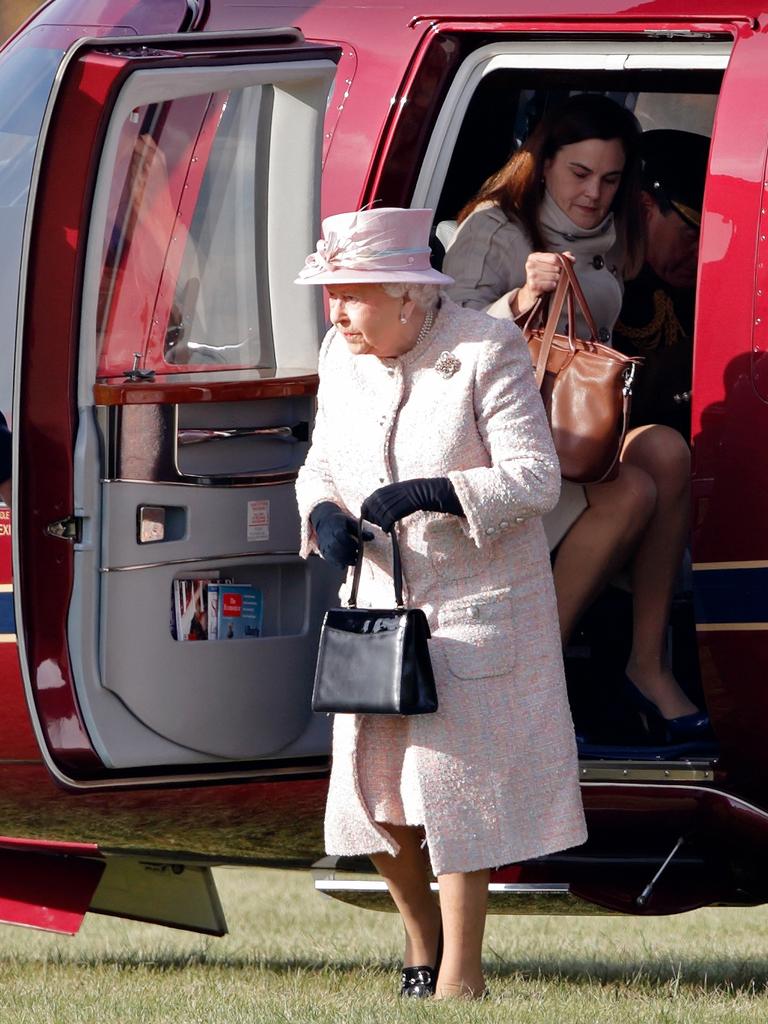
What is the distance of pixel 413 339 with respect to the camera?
4398mm

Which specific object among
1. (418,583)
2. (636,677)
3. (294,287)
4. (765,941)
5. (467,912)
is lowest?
(765,941)

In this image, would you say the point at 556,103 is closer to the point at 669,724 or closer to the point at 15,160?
the point at 15,160

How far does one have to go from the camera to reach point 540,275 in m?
4.88

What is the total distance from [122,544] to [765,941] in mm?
3384

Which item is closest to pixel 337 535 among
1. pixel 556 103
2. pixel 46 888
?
pixel 46 888

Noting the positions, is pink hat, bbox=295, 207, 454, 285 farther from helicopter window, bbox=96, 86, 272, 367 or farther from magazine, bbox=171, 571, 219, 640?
magazine, bbox=171, 571, 219, 640

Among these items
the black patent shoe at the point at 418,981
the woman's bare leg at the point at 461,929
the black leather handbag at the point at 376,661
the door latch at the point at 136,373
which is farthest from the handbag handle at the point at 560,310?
the black patent shoe at the point at 418,981

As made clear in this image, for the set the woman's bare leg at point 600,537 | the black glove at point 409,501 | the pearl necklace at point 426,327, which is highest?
the pearl necklace at point 426,327

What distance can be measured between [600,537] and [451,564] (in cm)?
85

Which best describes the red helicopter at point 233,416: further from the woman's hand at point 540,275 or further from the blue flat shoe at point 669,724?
the woman's hand at point 540,275

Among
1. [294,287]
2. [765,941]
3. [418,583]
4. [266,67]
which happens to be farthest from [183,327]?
[765,941]

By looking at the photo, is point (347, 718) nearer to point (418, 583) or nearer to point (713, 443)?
point (418, 583)

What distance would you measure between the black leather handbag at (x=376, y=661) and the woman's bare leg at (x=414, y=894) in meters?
0.42

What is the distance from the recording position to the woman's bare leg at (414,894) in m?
4.49
